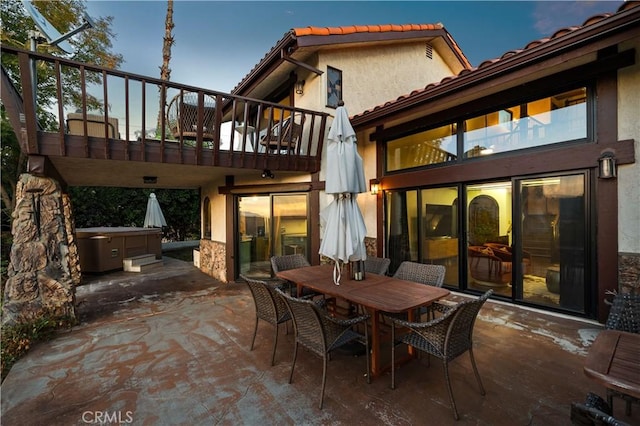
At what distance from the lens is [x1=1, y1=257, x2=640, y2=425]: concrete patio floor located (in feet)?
7.25

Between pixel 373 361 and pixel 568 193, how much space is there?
370 centimetres

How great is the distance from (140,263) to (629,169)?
11050 millimetres

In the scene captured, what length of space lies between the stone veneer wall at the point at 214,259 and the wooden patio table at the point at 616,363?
6.69 meters

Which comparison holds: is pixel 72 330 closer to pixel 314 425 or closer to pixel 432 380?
pixel 314 425

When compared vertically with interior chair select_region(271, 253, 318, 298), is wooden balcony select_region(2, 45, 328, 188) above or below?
above

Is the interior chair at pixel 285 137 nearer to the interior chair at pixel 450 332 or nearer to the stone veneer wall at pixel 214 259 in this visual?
the stone veneer wall at pixel 214 259

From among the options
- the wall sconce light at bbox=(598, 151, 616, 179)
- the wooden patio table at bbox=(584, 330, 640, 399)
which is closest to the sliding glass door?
the wall sconce light at bbox=(598, 151, 616, 179)

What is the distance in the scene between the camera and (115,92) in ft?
38.6

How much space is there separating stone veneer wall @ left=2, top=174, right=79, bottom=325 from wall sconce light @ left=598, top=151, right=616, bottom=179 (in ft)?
24.9

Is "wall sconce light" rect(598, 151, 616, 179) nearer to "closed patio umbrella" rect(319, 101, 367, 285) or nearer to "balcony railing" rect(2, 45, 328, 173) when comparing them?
"closed patio umbrella" rect(319, 101, 367, 285)

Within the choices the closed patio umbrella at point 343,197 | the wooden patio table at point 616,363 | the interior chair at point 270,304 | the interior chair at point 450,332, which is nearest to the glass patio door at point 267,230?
the closed patio umbrella at point 343,197

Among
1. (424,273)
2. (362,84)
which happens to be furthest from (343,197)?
(362,84)

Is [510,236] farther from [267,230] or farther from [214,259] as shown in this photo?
[214,259]

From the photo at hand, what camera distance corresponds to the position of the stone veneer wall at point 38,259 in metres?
3.76
